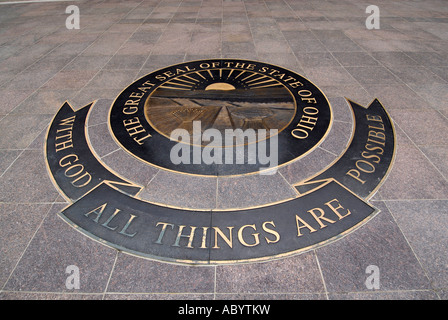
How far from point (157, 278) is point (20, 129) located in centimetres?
410

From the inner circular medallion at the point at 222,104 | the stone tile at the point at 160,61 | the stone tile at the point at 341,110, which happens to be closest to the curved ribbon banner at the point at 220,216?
the stone tile at the point at 341,110

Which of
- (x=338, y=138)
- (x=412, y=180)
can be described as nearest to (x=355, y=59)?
(x=338, y=138)

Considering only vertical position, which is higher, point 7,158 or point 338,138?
point 338,138

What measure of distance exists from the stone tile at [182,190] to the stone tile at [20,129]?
258 cm

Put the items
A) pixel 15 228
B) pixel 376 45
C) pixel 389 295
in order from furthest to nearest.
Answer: pixel 376 45, pixel 15 228, pixel 389 295

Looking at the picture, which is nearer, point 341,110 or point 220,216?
point 220,216

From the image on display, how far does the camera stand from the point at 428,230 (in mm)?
3289

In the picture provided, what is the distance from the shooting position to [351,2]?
12094mm

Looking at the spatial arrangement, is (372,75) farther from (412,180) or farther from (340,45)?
(412,180)

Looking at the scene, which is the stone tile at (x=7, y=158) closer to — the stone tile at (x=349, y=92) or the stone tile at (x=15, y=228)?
the stone tile at (x=15, y=228)

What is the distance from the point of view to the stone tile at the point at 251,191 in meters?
3.65

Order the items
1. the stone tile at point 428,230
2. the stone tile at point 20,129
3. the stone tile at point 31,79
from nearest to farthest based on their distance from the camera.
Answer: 1. the stone tile at point 428,230
2. the stone tile at point 20,129
3. the stone tile at point 31,79

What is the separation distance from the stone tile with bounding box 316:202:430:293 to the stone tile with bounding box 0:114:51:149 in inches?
196

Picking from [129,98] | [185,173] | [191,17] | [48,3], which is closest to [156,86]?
[129,98]
